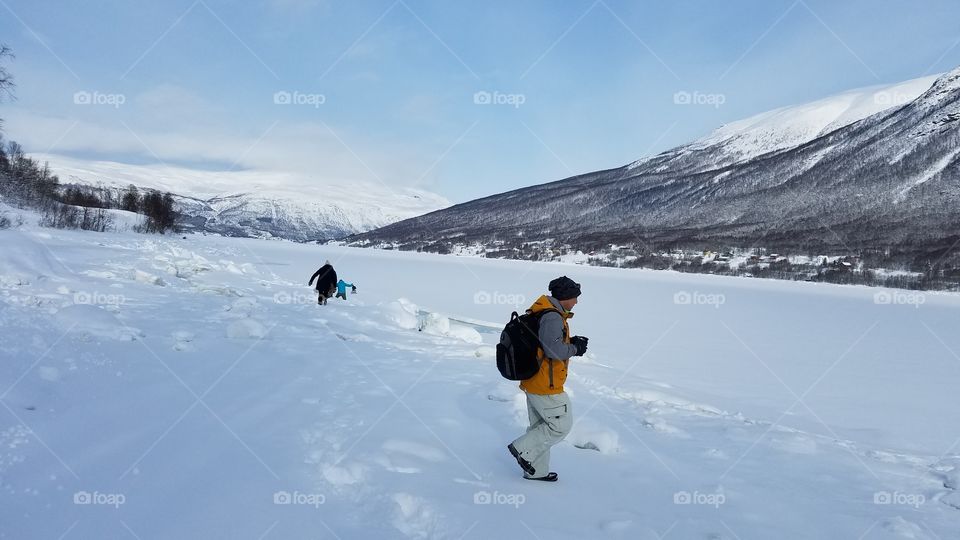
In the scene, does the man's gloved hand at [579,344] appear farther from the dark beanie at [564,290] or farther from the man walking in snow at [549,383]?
the dark beanie at [564,290]

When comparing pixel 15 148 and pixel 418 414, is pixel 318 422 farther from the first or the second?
pixel 15 148

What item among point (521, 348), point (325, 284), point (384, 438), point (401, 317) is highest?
point (521, 348)

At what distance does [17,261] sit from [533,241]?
116 m

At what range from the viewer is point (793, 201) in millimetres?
110500

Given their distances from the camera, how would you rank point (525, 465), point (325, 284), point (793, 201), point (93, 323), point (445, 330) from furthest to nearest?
point (793, 201) → point (325, 284) → point (445, 330) → point (93, 323) → point (525, 465)

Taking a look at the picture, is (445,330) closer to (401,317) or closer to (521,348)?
(401,317)

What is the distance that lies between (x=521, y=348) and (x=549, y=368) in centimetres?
33

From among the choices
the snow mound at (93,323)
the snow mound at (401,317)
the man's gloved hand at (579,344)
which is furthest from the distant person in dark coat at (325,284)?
the man's gloved hand at (579,344)

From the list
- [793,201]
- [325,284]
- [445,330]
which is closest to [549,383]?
[445,330]

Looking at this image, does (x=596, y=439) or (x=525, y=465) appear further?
(x=596, y=439)

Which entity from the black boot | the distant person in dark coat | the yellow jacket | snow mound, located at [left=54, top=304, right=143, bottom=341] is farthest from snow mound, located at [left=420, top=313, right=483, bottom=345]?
the yellow jacket

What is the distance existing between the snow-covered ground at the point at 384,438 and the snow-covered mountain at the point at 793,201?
72457 millimetres

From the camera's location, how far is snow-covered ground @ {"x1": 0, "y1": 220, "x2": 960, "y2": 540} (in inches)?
137

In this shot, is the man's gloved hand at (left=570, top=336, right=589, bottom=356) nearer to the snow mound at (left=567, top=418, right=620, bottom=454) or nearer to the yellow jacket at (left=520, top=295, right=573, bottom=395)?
the yellow jacket at (left=520, top=295, right=573, bottom=395)
